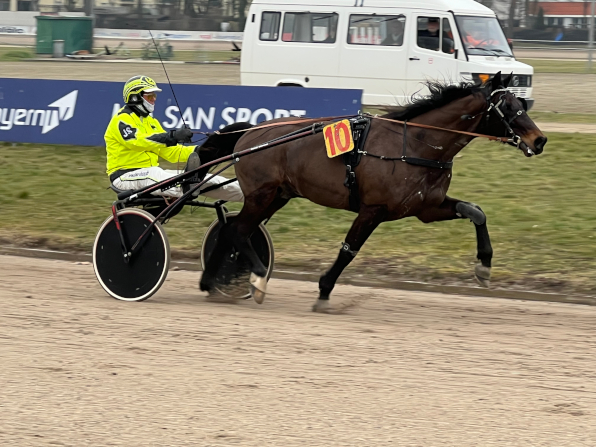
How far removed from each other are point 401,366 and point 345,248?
59.9 inches

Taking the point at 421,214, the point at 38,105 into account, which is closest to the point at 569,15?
the point at 38,105

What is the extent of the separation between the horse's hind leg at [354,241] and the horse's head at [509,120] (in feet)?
3.11

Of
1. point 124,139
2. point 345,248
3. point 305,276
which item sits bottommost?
point 305,276

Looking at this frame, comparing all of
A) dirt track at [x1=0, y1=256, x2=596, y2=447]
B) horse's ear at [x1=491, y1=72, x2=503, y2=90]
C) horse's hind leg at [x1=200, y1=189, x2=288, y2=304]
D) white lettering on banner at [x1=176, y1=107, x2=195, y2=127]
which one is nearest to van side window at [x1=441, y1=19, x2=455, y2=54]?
white lettering on banner at [x1=176, y1=107, x2=195, y2=127]

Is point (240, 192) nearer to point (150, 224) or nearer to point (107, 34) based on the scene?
point (150, 224)

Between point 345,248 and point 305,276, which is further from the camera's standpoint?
point 305,276

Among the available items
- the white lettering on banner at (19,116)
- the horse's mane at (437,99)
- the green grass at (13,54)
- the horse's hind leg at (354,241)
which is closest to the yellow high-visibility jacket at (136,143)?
the horse's hind leg at (354,241)

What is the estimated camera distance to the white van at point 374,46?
50.9 feet

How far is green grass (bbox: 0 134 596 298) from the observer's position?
865 centimetres

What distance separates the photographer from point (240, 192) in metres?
7.53

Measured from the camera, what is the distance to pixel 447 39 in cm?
1552

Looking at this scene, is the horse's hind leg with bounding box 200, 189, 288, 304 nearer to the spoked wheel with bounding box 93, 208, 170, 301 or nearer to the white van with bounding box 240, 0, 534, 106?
the spoked wheel with bounding box 93, 208, 170, 301

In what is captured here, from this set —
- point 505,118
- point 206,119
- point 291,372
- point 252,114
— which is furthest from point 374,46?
point 291,372

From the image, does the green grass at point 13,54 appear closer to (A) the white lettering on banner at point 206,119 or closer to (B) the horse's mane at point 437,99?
(A) the white lettering on banner at point 206,119
